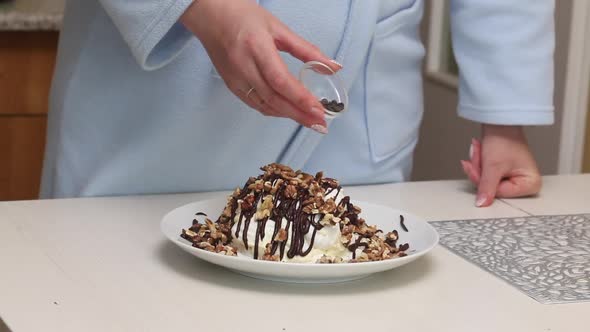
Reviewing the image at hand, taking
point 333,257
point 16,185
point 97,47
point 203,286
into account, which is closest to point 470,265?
point 333,257

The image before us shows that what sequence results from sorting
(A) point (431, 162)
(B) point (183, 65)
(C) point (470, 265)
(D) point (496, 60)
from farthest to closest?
1. (A) point (431, 162)
2. (D) point (496, 60)
3. (B) point (183, 65)
4. (C) point (470, 265)

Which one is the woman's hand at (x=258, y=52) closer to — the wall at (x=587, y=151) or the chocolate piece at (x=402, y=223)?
the chocolate piece at (x=402, y=223)

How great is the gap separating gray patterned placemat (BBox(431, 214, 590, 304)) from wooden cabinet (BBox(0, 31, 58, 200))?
4.21ft

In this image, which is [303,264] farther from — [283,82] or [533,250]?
[533,250]

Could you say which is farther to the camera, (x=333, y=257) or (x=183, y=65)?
(x=183, y=65)

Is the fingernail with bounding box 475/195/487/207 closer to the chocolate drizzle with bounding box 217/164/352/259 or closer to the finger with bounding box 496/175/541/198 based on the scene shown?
the finger with bounding box 496/175/541/198

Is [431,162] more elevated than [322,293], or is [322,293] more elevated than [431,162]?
[322,293]

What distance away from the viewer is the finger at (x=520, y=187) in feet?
A: 4.62

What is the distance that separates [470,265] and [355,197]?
30 cm

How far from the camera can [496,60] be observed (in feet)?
4.70

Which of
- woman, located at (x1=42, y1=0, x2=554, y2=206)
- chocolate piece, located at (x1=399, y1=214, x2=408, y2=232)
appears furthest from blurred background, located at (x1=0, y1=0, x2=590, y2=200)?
chocolate piece, located at (x1=399, y1=214, x2=408, y2=232)

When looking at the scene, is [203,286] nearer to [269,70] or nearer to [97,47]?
[269,70]

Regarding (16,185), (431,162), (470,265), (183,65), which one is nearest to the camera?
(470,265)

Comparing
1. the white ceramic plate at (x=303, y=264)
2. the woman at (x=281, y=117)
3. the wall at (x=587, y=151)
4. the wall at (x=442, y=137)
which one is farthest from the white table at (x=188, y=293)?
the wall at (x=442, y=137)
